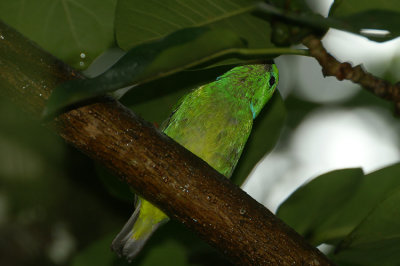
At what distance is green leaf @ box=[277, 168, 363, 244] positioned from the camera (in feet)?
6.40

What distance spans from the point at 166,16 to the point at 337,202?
0.90 m

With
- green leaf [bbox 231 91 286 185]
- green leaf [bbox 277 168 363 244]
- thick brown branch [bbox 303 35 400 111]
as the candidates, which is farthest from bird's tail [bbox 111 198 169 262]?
thick brown branch [bbox 303 35 400 111]

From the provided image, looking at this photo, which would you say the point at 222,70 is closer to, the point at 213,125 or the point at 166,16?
the point at 213,125

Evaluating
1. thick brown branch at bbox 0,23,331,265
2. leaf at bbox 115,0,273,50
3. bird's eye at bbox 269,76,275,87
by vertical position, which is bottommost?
thick brown branch at bbox 0,23,331,265

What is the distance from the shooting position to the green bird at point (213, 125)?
2188 millimetres

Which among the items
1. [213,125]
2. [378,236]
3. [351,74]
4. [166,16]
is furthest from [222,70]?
[378,236]

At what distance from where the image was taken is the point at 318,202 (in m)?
1.97

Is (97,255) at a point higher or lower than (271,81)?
lower

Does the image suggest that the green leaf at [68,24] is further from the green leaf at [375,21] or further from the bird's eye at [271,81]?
the green leaf at [375,21]

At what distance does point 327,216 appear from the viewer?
2020 millimetres

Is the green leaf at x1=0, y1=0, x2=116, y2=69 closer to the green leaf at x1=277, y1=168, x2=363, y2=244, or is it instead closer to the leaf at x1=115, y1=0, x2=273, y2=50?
the leaf at x1=115, y1=0, x2=273, y2=50

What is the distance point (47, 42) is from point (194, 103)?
25.1 inches

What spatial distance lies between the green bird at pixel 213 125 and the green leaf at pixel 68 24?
44cm

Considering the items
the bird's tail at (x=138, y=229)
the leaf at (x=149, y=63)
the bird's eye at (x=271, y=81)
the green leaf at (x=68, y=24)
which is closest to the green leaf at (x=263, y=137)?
the bird's eye at (x=271, y=81)
